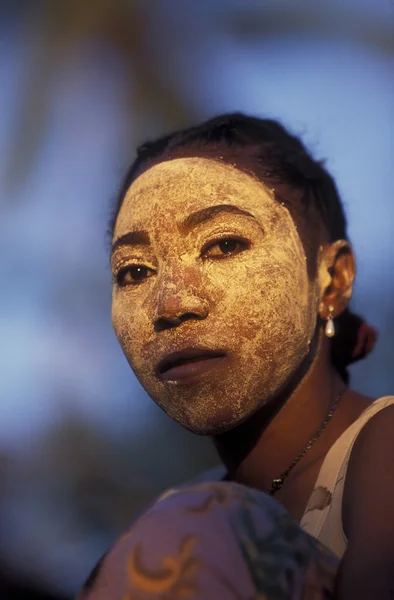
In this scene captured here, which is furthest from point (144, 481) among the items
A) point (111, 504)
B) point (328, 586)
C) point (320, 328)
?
point (328, 586)

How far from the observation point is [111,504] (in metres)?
4.50

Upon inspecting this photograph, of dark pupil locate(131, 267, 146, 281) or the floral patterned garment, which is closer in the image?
the floral patterned garment

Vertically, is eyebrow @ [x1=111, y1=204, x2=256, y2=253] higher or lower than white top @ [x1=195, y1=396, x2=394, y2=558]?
higher

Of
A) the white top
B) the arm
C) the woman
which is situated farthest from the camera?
the woman

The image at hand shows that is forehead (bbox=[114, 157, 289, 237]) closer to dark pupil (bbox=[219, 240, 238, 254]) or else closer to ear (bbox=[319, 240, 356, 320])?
dark pupil (bbox=[219, 240, 238, 254])

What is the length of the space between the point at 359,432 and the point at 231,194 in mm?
653

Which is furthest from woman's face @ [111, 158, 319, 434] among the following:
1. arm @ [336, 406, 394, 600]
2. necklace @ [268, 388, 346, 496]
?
arm @ [336, 406, 394, 600]

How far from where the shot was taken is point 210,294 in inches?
66.9

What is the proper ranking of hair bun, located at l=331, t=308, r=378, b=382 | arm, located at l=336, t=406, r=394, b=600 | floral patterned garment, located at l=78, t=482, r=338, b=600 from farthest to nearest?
1. hair bun, located at l=331, t=308, r=378, b=382
2. arm, located at l=336, t=406, r=394, b=600
3. floral patterned garment, located at l=78, t=482, r=338, b=600

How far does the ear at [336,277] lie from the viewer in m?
1.95

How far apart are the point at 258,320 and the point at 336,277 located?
1.35 ft

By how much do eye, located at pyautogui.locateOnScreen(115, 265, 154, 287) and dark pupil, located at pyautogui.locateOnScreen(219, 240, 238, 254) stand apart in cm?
19

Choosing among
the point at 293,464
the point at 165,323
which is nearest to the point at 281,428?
the point at 293,464

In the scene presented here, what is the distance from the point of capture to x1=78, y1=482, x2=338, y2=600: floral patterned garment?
3.41ft
